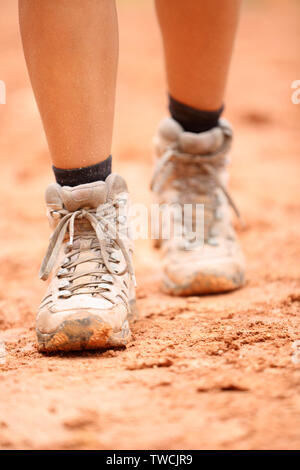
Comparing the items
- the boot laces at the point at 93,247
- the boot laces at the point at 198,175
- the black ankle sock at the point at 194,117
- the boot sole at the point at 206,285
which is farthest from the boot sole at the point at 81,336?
the black ankle sock at the point at 194,117

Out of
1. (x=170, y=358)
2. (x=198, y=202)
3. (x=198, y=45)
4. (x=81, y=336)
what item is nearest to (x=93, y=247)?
(x=81, y=336)

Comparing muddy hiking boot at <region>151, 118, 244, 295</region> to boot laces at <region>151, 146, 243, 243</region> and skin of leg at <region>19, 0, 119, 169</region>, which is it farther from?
skin of leg at <region>19, 0, 119, 169</region>

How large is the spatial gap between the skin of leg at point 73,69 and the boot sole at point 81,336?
0.35m

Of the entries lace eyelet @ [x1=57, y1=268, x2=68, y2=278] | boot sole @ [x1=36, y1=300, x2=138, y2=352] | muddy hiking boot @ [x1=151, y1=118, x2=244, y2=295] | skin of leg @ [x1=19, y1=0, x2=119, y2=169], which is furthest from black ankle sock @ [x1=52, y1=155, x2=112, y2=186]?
muddy hiking boot @ [x1=151, y1=118, x2=244, y2=295]

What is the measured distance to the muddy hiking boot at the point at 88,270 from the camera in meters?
0.93

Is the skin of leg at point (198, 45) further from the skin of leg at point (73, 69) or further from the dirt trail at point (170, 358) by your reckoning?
the dirt trail at point (170, 358)

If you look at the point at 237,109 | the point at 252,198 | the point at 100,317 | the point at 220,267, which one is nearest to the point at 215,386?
the point at 100,317

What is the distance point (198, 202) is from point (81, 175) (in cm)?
53

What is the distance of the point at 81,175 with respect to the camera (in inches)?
42.2

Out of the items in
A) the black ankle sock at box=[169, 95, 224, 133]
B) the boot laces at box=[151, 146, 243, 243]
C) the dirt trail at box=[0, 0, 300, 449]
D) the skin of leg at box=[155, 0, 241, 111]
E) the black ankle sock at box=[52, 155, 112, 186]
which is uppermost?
the skin of leg at box=[155, 0, 241, 111]

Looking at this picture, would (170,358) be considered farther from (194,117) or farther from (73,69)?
(194,117)

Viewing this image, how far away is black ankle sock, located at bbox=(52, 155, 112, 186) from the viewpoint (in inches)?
42.2

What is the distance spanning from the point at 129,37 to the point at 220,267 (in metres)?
6.17

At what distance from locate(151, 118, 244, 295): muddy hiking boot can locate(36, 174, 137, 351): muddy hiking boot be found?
277 mm
